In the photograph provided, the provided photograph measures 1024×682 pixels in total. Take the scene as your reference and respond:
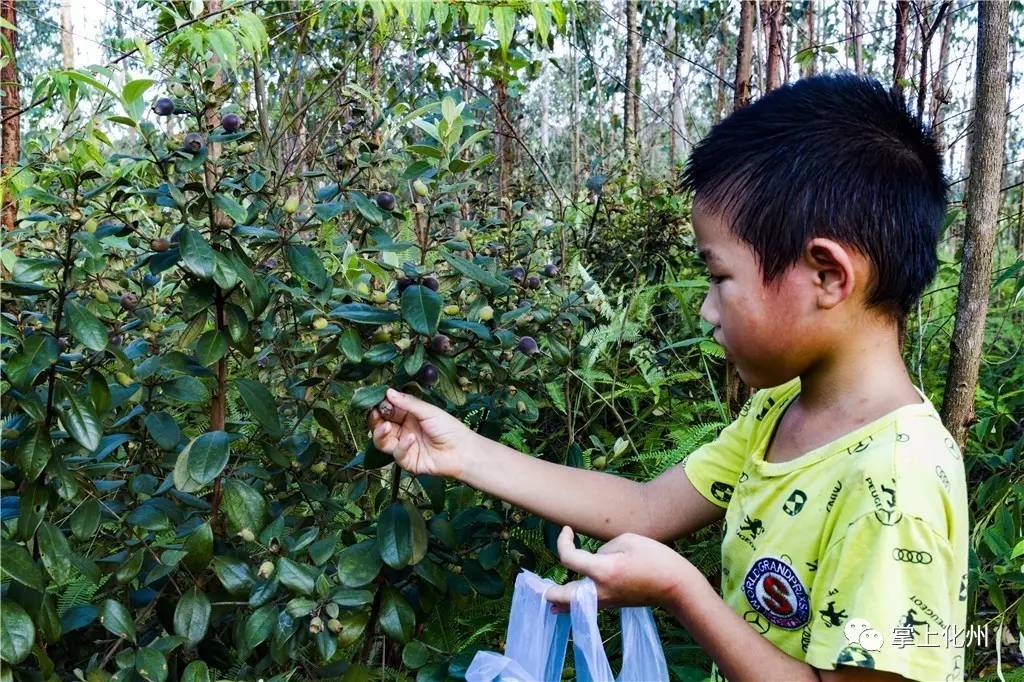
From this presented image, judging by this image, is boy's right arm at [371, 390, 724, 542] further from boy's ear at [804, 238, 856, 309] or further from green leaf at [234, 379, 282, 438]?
boy's ear at [804, 238, 856, 309]

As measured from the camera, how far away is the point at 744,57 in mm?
2748

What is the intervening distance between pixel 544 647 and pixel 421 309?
1.87 feet

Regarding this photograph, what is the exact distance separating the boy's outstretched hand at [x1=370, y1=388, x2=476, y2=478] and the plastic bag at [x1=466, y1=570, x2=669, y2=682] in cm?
26

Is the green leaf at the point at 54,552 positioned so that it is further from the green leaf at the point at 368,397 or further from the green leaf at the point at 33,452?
the green leaf at the point at 368,397

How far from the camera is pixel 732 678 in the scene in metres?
1.19

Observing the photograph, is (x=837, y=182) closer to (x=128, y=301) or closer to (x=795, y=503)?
(x=795, y=503)

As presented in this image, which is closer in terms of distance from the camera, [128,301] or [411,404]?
[411,404]

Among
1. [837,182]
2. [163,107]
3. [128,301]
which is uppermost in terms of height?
[163,107]

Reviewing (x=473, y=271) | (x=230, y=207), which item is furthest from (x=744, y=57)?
(x=230, y=207)

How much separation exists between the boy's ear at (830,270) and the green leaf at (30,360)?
114 centimetres

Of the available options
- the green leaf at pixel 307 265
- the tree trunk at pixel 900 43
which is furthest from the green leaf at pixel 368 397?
the tree trunk at pixel 900 43

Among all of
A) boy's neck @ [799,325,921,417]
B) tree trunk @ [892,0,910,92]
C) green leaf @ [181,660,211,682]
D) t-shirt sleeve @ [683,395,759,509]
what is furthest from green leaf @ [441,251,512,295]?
tree trunk @ [892,0,910,92]

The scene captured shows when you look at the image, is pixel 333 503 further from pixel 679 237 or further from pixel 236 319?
pixel 679 237

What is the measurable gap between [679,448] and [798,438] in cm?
80
